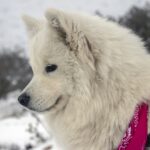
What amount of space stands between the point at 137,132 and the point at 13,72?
11.6 m

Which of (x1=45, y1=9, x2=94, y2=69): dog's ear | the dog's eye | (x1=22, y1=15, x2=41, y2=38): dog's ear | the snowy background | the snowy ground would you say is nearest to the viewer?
(x1=45, y1=9, x2=94, y2=69): dog's ear

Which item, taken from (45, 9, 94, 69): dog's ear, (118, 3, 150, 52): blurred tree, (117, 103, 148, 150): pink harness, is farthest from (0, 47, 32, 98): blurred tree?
(117, 103, 148, 150): pink harness

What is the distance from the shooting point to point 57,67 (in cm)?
428

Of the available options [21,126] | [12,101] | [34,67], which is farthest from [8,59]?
[34,67]

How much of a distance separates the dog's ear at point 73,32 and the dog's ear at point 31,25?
647mm

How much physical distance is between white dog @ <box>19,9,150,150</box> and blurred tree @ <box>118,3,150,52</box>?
9230 mm

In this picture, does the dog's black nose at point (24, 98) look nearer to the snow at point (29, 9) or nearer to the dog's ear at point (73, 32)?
the dog's ear at point (73, 32)

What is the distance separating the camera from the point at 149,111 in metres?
4.18

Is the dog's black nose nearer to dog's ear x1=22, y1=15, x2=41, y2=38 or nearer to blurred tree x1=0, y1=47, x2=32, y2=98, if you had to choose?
dog's ear x1=22, y1=15, x2=41, y2=38

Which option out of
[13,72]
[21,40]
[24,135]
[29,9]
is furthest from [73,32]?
[29,9]

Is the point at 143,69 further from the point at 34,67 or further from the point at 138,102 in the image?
the point at 34,67

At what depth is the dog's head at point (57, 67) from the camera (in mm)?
4164

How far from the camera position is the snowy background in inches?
348

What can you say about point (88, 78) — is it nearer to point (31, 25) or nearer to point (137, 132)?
point (137, 132)
